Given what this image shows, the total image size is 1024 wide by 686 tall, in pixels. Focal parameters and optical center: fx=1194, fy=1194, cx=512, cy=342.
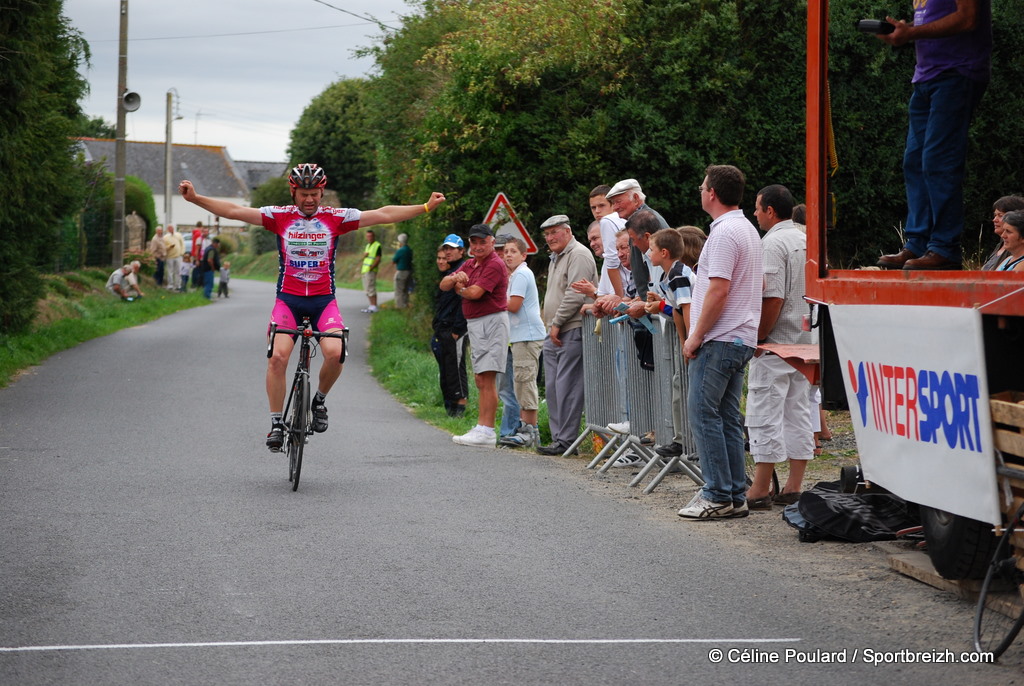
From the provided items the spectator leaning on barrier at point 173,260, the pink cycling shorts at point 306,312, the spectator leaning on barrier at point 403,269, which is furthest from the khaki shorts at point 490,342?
the spectator leaning on barrier at point 173,260

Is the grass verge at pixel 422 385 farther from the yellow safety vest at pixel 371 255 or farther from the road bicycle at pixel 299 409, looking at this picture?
the road bicycle at pixel 299 409

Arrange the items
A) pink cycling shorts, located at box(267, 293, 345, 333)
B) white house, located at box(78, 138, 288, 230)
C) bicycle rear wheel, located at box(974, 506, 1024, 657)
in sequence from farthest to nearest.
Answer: white house, located at box(78, 138, 288, 230), pink cycling shorts, located at box(267, 293, 345, 333), bicycle rear wheel, located at box(974, 506, 1024, 657)

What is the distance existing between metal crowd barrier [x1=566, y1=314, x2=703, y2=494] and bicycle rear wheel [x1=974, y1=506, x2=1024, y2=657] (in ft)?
12.2

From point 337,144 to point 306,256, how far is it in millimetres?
53596

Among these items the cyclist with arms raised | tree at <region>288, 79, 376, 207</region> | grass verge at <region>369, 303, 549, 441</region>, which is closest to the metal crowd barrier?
grass verge at <region>369, 303, 549, 441</region>

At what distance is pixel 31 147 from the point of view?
18859 millimetres

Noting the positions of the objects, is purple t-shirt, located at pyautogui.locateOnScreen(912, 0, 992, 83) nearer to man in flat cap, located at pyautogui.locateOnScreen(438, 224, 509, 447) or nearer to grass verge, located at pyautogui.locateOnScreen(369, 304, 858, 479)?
grass verge, located at pyautogui.locateOnScreen(369, 304, 858, 479)

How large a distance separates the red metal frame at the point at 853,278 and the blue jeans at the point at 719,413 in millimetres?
1105

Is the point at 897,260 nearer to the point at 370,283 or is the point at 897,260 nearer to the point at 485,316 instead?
the point at 485,316

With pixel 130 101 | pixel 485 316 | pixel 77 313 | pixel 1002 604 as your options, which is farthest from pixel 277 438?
pixel 130 101

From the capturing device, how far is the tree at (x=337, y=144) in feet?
201

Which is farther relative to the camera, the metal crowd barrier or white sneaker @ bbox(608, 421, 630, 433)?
white sneaker @ bbox(608, 421, 630, 433)

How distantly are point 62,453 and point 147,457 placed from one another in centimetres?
77

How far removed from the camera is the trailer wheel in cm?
541
